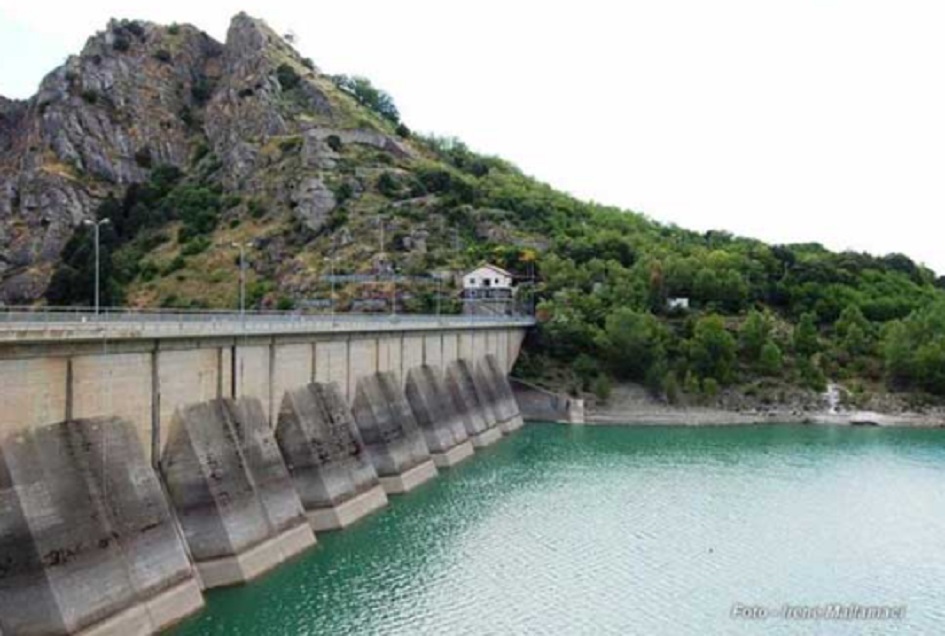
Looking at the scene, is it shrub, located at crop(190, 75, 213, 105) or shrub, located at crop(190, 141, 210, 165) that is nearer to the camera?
shrub, located at crop(190, 141, 210, 165)

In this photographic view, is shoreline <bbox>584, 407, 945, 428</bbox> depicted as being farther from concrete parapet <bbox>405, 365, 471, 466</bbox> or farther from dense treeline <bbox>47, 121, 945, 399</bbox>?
concrete parapet <bbox>405, 365, 471, 466</bbox>

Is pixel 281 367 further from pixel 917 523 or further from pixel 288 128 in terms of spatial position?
pixel 288 128

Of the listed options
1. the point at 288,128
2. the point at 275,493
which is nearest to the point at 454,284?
the point at 288,128

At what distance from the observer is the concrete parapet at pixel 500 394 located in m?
75.5

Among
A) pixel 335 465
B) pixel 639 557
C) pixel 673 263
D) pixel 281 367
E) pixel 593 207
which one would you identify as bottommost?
pixel 639 557

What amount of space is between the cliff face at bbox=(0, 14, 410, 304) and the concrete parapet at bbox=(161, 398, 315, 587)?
272 ft

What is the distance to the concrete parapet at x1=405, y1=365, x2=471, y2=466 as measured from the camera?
5850 centimetres

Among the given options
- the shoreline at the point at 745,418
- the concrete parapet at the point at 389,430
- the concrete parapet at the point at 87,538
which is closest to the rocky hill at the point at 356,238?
the shoreline at the point at 745,418

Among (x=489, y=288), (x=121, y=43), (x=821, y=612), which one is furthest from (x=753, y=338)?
(x=121, y=43)

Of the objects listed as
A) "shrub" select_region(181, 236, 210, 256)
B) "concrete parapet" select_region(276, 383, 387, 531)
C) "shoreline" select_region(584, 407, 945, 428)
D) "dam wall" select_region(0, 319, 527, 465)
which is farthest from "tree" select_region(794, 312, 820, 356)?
"shrub" select_region(181, 236, 210, 256)

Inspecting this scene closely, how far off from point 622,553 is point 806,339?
6029 centimetres

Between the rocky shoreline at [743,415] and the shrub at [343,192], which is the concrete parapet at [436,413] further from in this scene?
the shrub at [343,192]

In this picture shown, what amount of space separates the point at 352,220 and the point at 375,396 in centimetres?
6675

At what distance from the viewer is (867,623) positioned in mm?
31703
